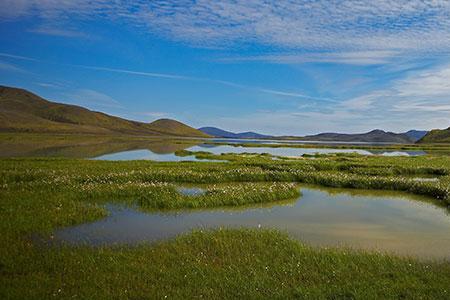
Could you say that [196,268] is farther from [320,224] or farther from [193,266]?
[320,224]

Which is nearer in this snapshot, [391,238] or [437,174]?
[391,238]

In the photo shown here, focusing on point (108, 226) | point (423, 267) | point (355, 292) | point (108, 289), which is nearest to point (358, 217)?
point (423, 267)

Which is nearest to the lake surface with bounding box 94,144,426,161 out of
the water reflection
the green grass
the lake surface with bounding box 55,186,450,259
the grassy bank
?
the water reflection

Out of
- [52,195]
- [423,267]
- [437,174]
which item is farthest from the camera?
[437,174]

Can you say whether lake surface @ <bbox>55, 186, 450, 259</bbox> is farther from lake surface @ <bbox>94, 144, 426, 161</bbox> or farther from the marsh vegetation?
lake surface @ <bbox>94, 144, 426, 161</bbox>

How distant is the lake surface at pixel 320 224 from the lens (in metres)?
12.7

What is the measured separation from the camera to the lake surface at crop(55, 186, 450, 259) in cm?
1274

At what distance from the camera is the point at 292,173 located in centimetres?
2959

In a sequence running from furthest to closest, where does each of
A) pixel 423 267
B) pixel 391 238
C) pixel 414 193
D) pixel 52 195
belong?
pixel 414 193, pixel 52 195, pixel 391 238, pixel 423 267

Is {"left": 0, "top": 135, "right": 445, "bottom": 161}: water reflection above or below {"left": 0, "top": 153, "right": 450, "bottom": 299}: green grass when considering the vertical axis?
above

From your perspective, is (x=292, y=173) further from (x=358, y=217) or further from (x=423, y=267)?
(x=423, y=267)

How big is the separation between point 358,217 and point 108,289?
12551mm

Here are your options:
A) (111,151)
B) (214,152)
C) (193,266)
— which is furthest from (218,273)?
(214,152)

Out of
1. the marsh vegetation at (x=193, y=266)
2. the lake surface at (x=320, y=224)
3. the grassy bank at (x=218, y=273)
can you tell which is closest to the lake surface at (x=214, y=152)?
the lake surface at (x=320, y=224)
